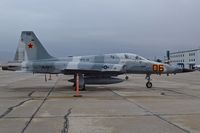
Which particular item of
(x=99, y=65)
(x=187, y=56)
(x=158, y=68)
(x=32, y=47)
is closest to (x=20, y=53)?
(x=32, y=47)

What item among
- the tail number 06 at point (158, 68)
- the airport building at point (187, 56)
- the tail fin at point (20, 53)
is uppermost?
the airport building at point (187, 56)

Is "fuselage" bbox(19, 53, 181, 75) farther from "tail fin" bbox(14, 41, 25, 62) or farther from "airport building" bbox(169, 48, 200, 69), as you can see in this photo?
"airport building" bbox(169, 48, 200, 69)

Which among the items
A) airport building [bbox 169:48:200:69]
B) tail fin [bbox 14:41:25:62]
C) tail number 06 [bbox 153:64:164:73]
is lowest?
tail number 06 [bbox 153:64:164:73]

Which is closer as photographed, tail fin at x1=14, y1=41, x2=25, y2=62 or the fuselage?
the fuselage

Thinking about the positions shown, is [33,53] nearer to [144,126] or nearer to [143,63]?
[143,63]

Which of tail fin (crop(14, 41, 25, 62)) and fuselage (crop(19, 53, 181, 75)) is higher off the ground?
tail fin (crop(14, 41, 25, 62))

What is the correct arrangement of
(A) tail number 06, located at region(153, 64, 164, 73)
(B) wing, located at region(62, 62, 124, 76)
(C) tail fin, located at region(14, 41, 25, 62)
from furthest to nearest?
(A) tail number 06, located at region(153, 64, 164, 73) < (C) tail fin, located at region(14, 41, 25, 62) < (B) wing, located at region(62, 62, 124, 76)

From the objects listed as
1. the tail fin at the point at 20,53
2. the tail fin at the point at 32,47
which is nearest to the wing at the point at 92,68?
the tail fin at the point at 32,47

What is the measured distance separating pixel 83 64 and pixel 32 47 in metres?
3.41

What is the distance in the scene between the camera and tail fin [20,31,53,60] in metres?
19.9

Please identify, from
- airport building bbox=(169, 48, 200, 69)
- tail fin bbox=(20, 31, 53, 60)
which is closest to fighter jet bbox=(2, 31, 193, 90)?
tail fin bbox=(20, 31, 53, 60)

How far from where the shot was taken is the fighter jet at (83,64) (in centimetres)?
1919

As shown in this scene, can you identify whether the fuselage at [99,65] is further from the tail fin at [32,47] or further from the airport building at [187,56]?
the airport building at [187,56]

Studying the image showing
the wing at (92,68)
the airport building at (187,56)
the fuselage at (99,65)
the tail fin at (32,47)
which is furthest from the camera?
the airport building at (187,56)
